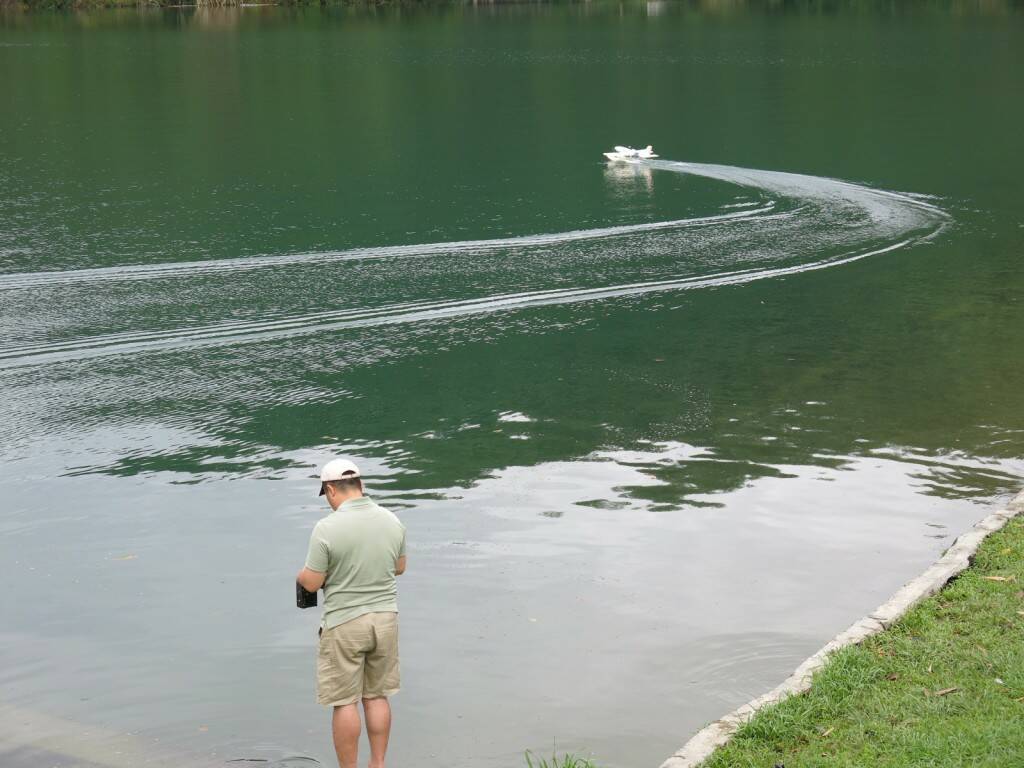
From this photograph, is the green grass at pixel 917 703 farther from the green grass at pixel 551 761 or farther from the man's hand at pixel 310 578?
the man's hand at pixel 310 578

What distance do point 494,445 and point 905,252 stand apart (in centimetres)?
1324

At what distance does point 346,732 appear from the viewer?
782cm

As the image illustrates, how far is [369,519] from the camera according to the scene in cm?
779

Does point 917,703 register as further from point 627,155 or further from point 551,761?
point 627,155

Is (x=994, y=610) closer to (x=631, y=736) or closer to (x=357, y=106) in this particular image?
(x=631, y=736)

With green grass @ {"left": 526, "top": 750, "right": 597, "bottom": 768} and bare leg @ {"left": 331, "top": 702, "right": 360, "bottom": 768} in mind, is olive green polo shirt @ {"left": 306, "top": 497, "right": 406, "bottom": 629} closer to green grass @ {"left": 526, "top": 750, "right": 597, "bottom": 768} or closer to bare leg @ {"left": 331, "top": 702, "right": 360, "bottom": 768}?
bare leg @ {"left": 331, "top": 702, "right": 360, "bottom": 768}

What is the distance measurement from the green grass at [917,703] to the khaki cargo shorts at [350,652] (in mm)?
2141

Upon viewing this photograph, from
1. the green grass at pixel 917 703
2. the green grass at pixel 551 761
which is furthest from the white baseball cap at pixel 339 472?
the green grass at pixel 917 703

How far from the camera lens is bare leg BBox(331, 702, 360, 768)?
7.82 m

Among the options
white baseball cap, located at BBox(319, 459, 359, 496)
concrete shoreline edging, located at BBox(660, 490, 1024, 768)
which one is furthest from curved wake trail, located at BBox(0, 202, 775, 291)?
white baseball cap, located at BBox(319, 459, 359, 496)

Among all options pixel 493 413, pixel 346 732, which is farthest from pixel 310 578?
pixel 493 413

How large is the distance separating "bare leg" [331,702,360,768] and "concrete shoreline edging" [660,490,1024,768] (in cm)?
192

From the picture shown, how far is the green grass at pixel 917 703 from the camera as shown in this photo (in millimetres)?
7273

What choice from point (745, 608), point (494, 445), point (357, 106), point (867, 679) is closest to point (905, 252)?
point (494, 445)
